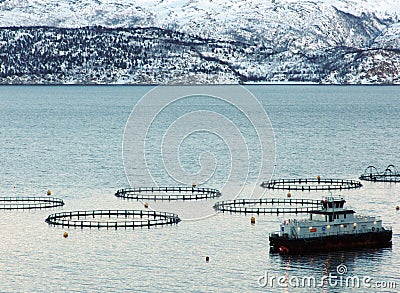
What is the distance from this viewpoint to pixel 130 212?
15375cm

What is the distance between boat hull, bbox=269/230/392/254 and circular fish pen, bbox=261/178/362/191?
4988 centimetres

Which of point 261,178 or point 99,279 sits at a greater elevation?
point 261,178

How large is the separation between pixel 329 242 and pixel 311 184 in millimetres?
60868

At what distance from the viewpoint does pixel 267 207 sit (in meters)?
162

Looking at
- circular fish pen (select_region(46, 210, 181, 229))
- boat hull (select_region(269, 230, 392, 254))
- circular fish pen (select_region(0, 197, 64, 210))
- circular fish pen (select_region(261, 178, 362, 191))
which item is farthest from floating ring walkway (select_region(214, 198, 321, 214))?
circular fish pen (select_region(0, 197, 64, 210))

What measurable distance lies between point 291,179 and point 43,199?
5114 cm

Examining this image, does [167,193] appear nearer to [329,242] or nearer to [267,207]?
[267,207]

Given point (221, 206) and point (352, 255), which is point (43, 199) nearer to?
point (221, 206)

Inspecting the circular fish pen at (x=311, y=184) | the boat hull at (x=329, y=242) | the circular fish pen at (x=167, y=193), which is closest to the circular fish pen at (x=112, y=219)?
the circular fish pen at (x=167, y=193)

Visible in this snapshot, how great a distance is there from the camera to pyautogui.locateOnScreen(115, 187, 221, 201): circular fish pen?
6698 inches

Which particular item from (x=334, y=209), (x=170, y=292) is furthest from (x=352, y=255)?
(x=170, y=292)

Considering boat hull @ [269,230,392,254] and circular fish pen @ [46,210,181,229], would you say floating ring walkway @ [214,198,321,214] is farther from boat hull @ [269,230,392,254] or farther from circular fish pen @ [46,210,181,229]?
boat hull @ [269,230,392,254]

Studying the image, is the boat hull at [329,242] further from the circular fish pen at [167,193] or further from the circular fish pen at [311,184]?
the circular fish pen at [311,184]

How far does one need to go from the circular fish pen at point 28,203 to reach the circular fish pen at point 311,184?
4053 centimetres
